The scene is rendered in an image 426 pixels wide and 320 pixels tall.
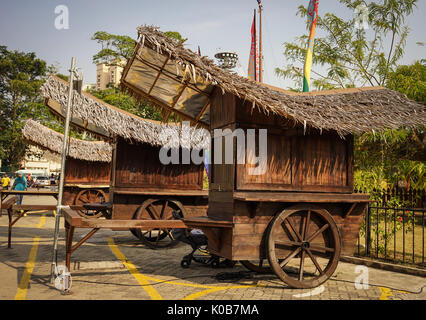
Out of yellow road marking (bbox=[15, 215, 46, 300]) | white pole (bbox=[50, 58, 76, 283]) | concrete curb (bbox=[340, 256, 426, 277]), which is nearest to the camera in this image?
yellow road marking (bbox=[15, 215, 46, 300])

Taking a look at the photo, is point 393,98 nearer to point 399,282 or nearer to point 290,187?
point 290,187

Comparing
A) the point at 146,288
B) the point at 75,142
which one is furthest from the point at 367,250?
the point at 75,142

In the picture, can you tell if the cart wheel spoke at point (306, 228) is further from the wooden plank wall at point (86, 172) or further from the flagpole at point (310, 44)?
the wooden plank wall at point (86, 172)

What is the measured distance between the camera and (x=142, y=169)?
10570 millimetres

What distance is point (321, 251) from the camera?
6.36 m

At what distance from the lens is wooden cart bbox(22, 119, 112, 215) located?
54.9 ft

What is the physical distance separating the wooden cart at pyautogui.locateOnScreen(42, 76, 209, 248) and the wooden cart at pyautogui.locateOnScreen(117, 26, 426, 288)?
3.32m

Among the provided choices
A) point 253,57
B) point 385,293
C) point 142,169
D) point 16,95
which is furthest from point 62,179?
point 16,95

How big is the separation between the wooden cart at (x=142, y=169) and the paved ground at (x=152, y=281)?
1.41 meters

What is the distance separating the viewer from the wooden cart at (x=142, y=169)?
390 inches

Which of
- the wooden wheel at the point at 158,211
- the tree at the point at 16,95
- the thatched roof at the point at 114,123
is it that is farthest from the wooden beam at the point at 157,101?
the tree at the point at 16,95

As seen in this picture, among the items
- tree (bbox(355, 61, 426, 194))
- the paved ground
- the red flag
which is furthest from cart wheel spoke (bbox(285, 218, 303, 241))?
the red flag

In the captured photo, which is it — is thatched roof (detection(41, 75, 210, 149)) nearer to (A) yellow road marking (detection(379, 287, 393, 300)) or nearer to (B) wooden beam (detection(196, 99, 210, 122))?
(B) wooden beam (detection(196, 99, 210, 122))
